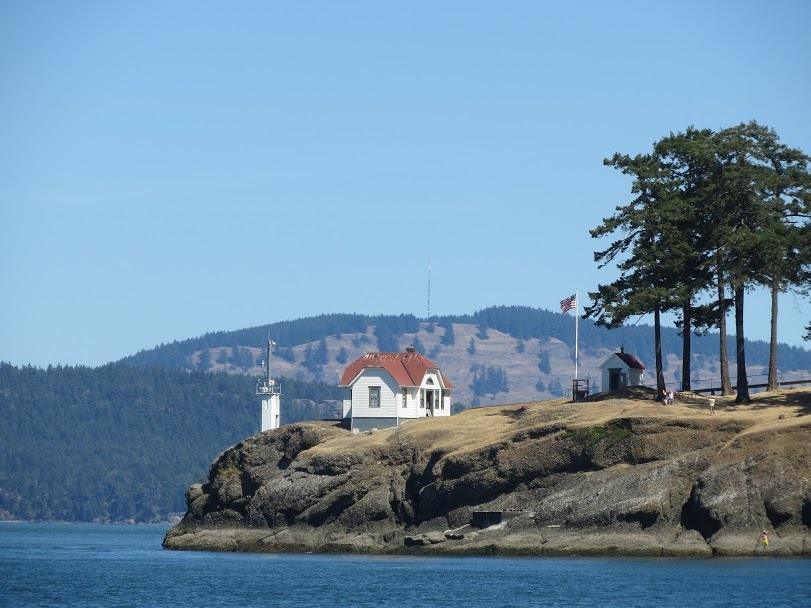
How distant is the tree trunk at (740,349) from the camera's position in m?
91.6

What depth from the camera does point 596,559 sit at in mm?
81000

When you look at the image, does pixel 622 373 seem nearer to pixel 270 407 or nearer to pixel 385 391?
Answer: pixel 385 391

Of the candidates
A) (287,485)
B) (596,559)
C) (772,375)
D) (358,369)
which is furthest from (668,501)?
(358,369)

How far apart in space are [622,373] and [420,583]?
36.2m

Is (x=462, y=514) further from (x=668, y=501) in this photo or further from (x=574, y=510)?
(x=668, y=501)

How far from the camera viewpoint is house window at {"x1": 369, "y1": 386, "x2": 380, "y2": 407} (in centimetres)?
11175

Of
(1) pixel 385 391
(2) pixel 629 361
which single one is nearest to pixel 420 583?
(2) pixel 629 361

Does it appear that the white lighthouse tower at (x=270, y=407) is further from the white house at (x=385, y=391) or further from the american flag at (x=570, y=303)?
the american flag at (x=570, y=303)

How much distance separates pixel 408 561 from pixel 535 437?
440 inches

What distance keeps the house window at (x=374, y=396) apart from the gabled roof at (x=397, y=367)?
1.62m

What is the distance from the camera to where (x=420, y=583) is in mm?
73875

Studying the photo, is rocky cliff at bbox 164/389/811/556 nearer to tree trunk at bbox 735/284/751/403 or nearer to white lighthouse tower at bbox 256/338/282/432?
tree trunk at bbox 735/284/751/403

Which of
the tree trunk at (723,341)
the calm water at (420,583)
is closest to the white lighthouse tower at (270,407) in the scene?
the calm water at (420,583)

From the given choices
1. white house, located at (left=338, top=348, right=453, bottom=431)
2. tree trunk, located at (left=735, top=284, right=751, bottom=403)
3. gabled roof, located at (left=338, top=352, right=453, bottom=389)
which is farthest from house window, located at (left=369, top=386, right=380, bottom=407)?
tree trunk, located at (left=735, top=284, right=751, bottom=403)
